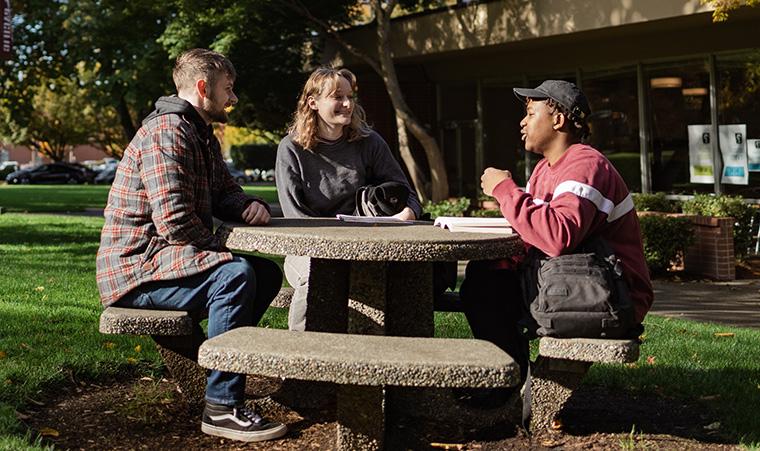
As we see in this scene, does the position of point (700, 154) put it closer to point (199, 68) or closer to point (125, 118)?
point (199, 68)

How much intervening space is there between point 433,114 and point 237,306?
18.6m

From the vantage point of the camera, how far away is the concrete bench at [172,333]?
431 cm

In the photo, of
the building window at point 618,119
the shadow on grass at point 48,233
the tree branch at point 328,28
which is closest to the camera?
the shadow on grass at point 48,233

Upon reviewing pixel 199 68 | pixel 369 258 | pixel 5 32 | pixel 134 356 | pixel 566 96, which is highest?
pixel 5 32

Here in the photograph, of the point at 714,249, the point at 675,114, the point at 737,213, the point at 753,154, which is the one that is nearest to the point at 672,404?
the point at 714,249

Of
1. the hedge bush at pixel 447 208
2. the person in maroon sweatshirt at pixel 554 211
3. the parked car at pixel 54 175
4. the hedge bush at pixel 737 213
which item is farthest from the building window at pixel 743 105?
the parked car at pixel 54 175

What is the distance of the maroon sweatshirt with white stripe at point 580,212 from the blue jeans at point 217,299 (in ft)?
3.88

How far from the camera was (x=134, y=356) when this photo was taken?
19.3 feet

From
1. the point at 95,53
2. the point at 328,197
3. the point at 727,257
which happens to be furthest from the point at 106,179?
the point at 328,197

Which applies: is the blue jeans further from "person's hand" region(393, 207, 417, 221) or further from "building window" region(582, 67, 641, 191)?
"building window" region(582, 67, 641, 191)

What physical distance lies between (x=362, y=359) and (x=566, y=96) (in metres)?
1.63

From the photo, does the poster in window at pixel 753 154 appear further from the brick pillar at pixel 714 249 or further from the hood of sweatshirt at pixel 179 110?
the hood of sweatshirt at pixel 179 110

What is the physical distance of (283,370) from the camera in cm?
352

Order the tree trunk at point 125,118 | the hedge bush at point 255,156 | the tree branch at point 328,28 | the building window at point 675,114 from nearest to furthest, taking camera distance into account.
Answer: the building window at point 675,114 < the tree branch at point 328,28 < the tree trunk at point 125,118 < the hedge bush at point 255,156
